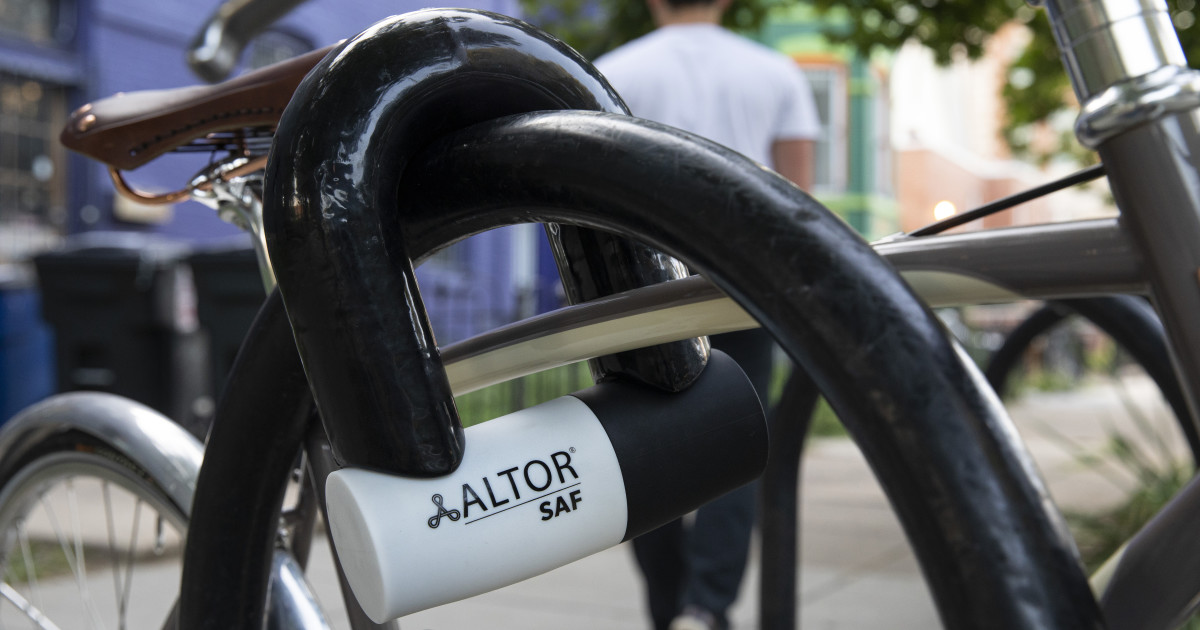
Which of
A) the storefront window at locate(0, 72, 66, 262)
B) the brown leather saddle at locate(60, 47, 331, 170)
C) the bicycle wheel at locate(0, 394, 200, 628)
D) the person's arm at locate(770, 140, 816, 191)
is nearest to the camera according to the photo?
the brown leather saddle at locate(60, 47, 331, 170)

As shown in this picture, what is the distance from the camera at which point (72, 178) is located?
922 centimetres

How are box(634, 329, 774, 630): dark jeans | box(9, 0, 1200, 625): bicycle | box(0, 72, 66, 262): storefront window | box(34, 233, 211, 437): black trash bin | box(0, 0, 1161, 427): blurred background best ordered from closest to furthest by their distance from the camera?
1. box(9, 0, 1200, 625): bicycle
2. box(634, 329, 774, 630): dark jeans
3. box(0, 0, 1161, 427): blurred background
4. box(34, 233, 211, 437): black trash bin
5. box(0, 72, 66, 262): storefront window

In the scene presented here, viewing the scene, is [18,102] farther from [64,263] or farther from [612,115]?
[612,115]

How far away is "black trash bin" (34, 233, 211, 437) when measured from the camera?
225 inches

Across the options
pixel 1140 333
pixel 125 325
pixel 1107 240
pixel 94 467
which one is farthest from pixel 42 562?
pixel 1107 240

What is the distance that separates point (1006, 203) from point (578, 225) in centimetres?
38

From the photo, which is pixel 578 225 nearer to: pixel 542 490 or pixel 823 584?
pixel 542 490

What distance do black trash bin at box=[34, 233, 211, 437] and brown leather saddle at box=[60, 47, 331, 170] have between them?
15.7 feet

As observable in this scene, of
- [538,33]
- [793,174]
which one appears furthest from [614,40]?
[538,33]

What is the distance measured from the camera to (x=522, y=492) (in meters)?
0.52

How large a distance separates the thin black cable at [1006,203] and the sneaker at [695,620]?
207 centimetres

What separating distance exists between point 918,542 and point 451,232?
298 millimetres

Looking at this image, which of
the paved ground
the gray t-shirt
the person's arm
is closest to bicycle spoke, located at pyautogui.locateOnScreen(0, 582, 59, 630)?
the paved ground

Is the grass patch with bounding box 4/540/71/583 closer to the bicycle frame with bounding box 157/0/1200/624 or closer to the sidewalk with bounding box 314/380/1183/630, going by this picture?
the sidewalk with bounding box 314/380/1183/630
